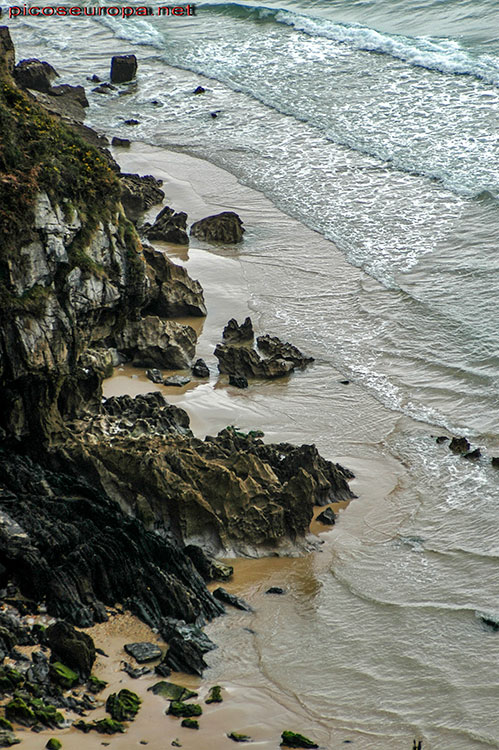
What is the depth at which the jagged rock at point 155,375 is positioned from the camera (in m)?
19.1

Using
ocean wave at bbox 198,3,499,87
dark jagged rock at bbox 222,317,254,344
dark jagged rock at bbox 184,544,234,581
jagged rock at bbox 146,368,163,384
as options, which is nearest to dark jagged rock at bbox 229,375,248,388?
jagged rock at bbox 146,368,163,384

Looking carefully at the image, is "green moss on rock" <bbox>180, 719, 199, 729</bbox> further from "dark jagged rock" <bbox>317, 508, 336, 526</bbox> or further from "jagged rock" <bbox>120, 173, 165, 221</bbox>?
"jagged rock" <bbox>120, 173, 165, 221</bbox>

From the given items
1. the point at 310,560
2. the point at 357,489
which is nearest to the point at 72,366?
the point at 310,560

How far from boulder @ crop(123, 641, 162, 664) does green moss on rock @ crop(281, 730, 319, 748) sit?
1.98 metres

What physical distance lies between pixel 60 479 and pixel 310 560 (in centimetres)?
394

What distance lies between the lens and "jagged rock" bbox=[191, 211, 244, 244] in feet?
88.5

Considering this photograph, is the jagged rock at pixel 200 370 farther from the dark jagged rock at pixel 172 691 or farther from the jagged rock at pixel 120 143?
the jagged rock at pixel 120 143

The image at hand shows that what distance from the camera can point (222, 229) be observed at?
27000mm

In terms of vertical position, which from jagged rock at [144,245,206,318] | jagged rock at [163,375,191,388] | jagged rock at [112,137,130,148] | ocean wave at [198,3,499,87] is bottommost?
jagged rock at [163,375,191,388]

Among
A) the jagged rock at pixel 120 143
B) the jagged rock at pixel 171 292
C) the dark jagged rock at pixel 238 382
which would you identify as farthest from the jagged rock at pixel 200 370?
the jagged rock at pixel 120 143

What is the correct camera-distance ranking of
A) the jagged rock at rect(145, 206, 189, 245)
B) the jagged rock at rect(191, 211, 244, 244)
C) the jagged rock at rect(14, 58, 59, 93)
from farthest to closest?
the jagged rock at rect(14, 58, 59, 93), the jagged rock at rect(191, 211, 244, 244), the jagged rock at rect(145, 206, 189, 245)

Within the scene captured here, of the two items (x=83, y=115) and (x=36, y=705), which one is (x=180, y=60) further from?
(x=36, y=705)

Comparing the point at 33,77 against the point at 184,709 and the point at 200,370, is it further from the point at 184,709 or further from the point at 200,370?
the point at 184,709

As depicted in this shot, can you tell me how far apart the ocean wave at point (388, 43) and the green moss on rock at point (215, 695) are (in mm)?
34677
